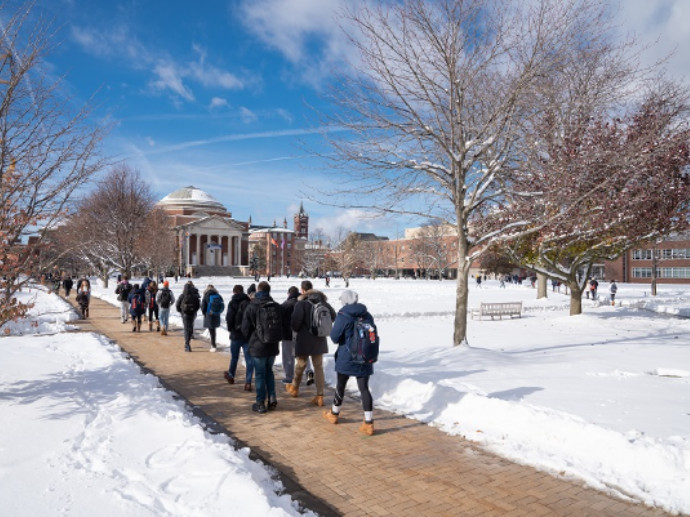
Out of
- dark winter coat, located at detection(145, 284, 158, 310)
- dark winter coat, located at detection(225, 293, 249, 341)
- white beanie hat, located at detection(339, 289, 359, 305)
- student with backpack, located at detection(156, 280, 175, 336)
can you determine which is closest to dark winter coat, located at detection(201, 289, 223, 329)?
student with backpack, located at detection(156, 280, 175, 336)

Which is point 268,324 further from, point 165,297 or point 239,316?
point 165,297

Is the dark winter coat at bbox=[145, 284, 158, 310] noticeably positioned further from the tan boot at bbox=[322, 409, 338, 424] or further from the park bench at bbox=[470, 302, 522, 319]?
the park bench at bbox=[470, 302, 522, 319]

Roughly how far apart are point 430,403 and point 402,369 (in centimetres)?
262

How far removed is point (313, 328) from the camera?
24.6ft

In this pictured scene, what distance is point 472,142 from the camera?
1085cm

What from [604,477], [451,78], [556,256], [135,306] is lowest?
[604,477]

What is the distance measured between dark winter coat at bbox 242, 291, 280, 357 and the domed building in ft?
244

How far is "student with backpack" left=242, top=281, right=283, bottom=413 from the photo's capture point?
704 centimetres

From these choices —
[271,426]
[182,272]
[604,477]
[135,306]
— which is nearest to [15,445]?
[271,426]

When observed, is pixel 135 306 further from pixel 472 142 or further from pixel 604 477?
pixel 604 477

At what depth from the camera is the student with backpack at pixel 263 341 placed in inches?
277

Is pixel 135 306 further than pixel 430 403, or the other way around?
pixel 135 306

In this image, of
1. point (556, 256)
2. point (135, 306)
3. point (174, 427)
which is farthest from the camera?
point (556, 256)

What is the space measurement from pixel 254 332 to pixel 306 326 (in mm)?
791
